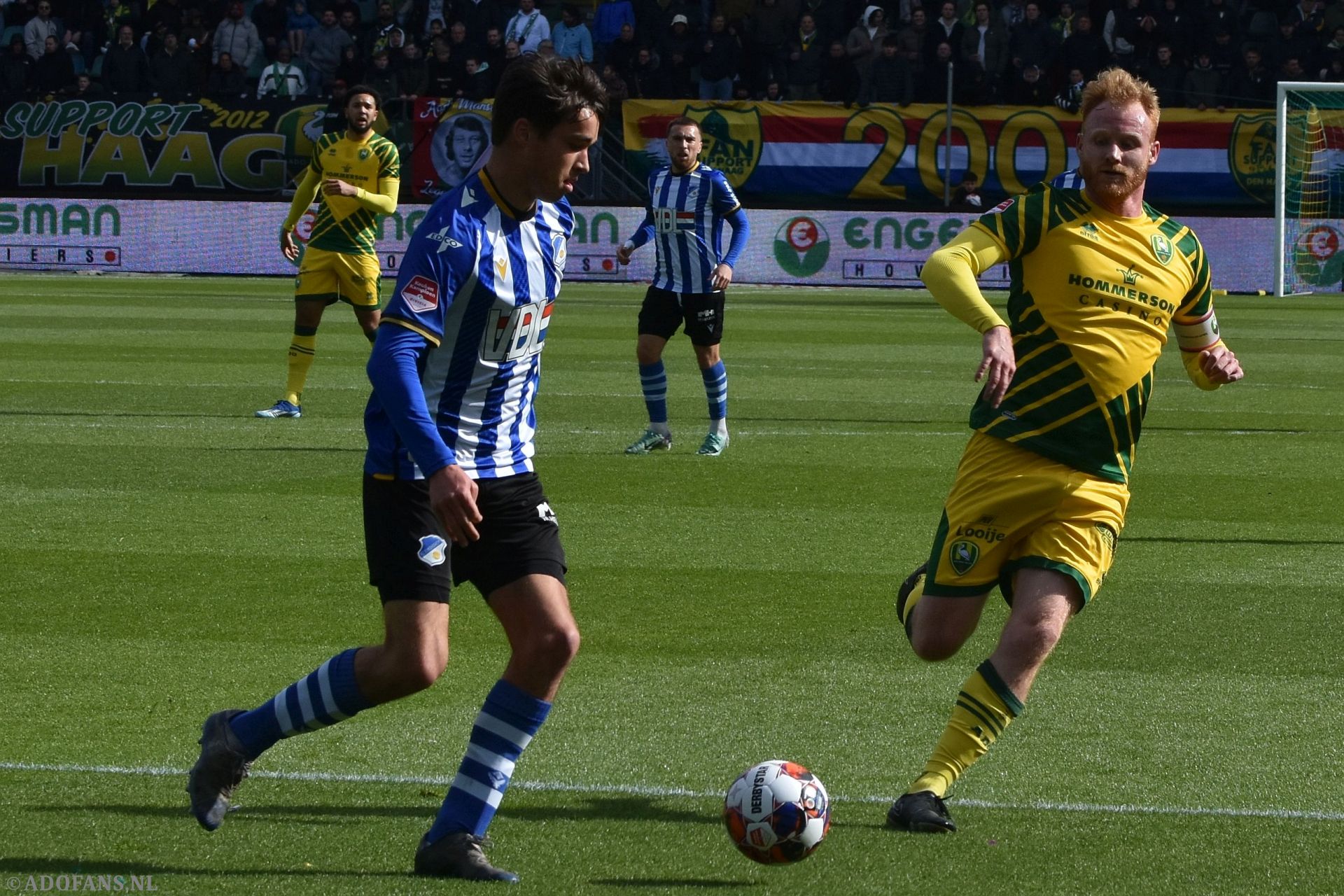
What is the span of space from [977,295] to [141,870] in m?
2.36

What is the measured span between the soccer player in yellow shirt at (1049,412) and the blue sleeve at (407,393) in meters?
1.33

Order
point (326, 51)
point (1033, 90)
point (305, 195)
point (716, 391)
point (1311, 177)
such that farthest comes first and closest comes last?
point (326, 51) → point (1033, 90) → point (1311, 177) → point (305, 195) → point (716, 391)

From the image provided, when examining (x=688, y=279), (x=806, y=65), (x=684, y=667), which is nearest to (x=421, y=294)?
(x=684, y=667)

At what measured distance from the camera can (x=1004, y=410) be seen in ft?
15.3

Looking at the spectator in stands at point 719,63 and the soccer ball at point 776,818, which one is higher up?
the soccer ball at point 776,818

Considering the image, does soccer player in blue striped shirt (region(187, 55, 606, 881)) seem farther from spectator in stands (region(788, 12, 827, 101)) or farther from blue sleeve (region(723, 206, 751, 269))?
spectator in stands (region(788, 12, 827, 101))

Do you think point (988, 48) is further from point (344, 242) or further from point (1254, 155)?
point (344, 242)

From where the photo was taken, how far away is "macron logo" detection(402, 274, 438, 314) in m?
3.92

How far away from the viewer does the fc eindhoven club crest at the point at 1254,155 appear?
25.9 m

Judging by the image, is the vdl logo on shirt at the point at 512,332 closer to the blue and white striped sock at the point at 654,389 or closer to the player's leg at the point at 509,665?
the player's leg at the point at 509,665

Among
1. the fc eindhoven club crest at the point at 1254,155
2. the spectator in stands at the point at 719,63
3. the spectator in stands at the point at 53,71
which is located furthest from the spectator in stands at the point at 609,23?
the fc eindhoven club crest at the point at 1254,155

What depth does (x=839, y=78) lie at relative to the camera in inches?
1086

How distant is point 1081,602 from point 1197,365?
861 mm

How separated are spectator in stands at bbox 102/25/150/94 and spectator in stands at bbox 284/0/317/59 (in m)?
1.51
